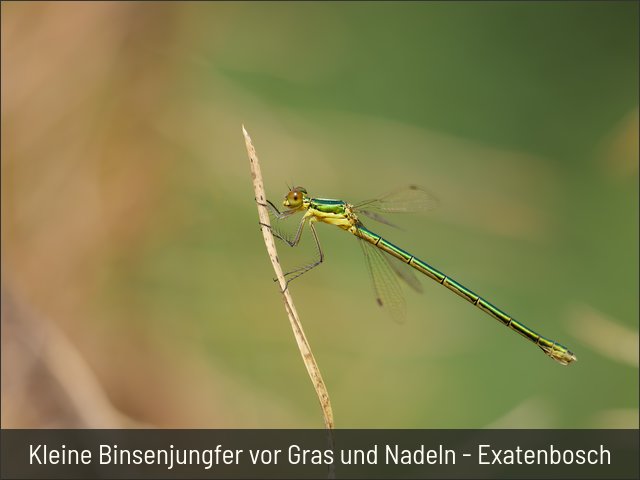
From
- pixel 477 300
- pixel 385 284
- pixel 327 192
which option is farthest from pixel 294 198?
pixel 327 192

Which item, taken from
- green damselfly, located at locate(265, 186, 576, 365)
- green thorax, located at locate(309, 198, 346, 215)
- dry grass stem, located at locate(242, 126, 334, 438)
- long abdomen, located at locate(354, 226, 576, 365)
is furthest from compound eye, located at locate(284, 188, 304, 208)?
dry grass stem, located at locate(242, 126, 334, 438)

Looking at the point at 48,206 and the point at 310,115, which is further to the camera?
the point at 310,115

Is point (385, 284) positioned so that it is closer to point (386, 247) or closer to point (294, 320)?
point (386, 247)

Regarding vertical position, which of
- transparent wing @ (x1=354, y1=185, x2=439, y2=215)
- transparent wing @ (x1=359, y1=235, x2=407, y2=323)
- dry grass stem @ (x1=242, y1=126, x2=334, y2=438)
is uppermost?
transparent wing @ (x1=354, y1=185, x2=439, y2=215)

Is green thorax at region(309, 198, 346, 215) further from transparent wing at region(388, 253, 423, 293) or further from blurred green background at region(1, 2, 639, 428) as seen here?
blurred green background at region(1, 2, 639, 428)

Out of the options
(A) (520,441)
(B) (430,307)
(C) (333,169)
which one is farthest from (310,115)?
(A) (520,441)

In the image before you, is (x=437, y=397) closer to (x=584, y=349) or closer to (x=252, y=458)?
(x=584, y=349)
